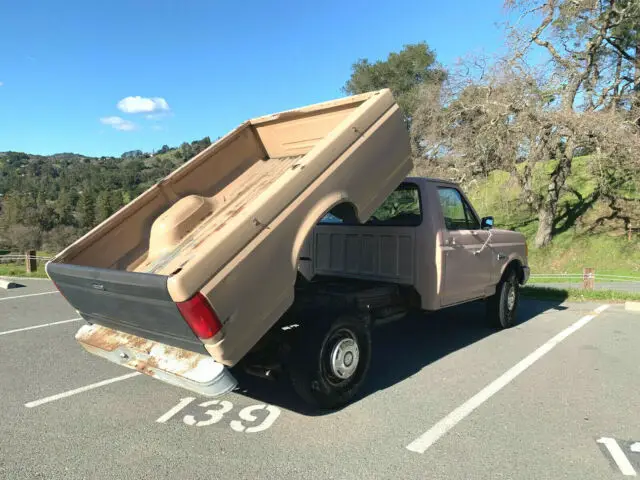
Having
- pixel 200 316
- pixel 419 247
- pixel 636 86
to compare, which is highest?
pixel 636 86

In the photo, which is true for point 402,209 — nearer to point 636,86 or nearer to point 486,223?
point 486,223

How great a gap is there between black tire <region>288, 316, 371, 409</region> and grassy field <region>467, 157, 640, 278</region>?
14.8m

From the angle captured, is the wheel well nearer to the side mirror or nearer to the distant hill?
the side mirror

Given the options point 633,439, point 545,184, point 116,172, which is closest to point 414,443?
point 633,439

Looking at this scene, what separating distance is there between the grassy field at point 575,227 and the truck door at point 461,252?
1209 centimetres

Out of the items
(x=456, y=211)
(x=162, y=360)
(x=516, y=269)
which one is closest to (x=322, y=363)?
(x=162, y=360)

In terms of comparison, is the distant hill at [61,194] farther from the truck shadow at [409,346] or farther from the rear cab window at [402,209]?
the rear cab window at [402,209]

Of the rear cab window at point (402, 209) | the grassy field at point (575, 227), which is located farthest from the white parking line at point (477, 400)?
the grassy field at point (575, 227)

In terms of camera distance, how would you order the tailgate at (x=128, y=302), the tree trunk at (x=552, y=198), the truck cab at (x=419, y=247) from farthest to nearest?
the tree trunk at (x=552, y=198) < the truck cab at (x=419, y=247) < the tailgate at (x=128, y=302)

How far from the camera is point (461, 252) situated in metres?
5.70

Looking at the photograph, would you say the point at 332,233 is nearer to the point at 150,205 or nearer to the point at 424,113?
the point at 150,205

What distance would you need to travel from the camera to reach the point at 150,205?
4711mm

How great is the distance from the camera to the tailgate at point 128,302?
313 cm

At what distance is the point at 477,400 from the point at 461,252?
1.87m
